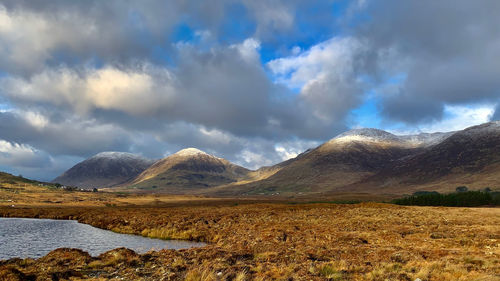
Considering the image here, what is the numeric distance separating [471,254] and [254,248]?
16.4 m

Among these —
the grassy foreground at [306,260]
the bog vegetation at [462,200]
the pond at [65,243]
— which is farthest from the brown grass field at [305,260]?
the bog vegetation at [462,200]

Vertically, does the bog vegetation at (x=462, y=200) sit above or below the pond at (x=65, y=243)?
above

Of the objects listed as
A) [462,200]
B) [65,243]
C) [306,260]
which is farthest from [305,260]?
[462,200]

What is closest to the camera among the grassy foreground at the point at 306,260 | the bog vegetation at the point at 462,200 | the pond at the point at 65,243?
the grassy foreground at the point at 306,260

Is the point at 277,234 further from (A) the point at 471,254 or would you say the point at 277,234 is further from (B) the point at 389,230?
(A) the point at 471,254

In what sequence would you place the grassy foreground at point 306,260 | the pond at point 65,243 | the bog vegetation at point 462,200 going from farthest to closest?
the bog vegetation at point 462,200 → the pond at point 65,243 → the grassy foreground at point 306,260

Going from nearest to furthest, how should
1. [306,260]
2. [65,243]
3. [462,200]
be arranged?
1. [306,260]
2. [65,243]
3. [462,200]

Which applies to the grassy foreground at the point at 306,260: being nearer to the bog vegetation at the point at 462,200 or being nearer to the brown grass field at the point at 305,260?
the brown grass field at the point at 305,260

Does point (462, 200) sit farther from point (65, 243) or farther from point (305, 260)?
point (65, 243)

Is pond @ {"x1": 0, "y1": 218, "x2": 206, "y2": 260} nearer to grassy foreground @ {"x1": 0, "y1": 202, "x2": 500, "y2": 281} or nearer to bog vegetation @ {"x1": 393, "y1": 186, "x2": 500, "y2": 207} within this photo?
grassy foreground @ {"x1": 0, "y1": 202, "x2": 500, "y2": 281}

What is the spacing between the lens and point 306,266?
1989 centimetres

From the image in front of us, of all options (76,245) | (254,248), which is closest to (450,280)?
(254,248)

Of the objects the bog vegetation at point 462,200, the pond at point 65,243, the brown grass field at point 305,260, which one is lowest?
the pond at point 65,243

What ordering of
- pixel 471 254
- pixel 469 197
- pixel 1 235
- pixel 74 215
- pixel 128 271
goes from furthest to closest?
pixel 469 197, pixel 74 215, pixel 1 235, pixel 471 254, pixel 128 271
